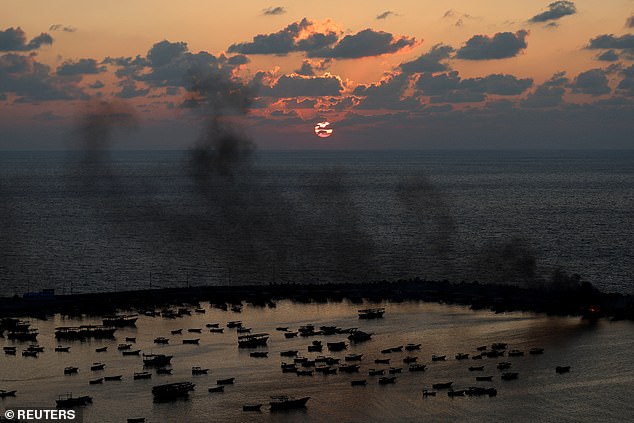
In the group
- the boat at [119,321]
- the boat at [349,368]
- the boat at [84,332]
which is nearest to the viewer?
the boat at [349,368]

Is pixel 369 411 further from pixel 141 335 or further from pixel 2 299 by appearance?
pixel 2 299

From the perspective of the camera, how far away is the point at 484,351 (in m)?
65.4

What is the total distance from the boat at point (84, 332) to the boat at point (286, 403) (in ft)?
75.0

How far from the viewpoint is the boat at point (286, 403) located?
2085 inches

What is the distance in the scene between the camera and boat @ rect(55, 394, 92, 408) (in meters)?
53.1

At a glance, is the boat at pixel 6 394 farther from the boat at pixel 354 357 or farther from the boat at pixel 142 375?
the boat at pixel 354 357

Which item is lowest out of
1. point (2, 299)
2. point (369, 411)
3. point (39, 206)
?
point (369, 411)

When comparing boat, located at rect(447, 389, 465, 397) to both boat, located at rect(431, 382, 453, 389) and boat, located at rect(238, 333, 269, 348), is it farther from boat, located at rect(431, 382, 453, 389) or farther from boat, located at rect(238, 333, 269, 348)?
boat, located at rect(238, 333, 269, 348)

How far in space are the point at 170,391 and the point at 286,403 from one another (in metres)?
7.57

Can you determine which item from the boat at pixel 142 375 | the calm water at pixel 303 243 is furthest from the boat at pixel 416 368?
the calm water at pixel 303 243

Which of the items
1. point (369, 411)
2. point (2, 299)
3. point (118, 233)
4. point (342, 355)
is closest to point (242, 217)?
point (118, 233)

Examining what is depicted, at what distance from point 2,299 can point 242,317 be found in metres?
22.9

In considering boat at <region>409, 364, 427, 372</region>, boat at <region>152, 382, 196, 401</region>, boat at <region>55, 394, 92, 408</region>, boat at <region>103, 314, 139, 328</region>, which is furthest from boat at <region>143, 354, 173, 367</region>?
boat at <region>409, 364, 427, 372</region>

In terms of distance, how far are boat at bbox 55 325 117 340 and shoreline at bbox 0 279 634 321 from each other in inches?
248
